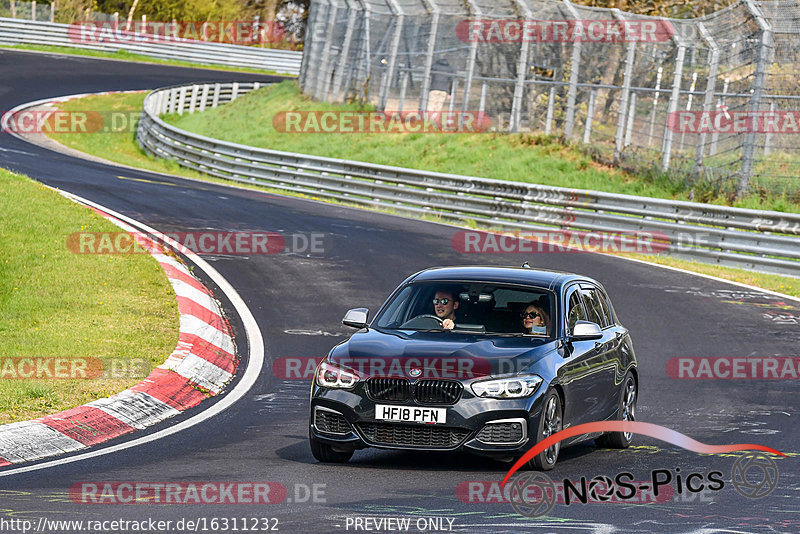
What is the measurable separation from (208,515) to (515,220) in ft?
65.0

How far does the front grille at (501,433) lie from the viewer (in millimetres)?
8375

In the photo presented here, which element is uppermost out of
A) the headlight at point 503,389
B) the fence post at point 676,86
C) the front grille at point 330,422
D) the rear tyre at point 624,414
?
the fence post at point 676,86

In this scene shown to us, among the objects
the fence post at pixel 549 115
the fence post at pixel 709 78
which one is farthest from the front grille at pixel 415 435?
the fence post at pixel 549 115

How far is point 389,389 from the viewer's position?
28.1 ft

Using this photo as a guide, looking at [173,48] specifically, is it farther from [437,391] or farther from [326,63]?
[437,391]

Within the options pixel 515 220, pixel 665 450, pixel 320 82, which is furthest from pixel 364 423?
pixel 320 82

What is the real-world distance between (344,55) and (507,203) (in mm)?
17261

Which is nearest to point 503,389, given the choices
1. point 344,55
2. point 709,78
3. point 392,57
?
point 709,78

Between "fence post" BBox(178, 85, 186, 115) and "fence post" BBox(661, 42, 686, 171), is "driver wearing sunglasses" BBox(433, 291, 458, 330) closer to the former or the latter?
"fence post" BBox(661, 42, 686, 171)

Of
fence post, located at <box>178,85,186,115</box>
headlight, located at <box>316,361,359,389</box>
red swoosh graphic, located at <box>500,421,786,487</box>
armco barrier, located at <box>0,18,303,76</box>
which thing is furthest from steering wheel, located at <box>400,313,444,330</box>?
armco barrier, located at <box>0,18,303,76</box>

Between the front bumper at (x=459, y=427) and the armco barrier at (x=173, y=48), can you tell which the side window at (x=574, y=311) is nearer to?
the front bumper at (x=459, y=427)

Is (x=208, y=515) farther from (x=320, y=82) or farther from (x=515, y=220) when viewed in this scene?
(x=320, y=82)

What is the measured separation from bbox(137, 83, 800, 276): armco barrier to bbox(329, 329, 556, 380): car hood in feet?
43.1

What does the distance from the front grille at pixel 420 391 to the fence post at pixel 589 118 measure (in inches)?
925
